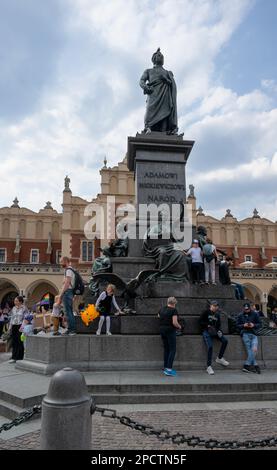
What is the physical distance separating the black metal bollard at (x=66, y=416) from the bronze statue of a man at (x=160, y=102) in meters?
Answer: 8.38

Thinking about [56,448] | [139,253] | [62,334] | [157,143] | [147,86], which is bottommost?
[56,448]

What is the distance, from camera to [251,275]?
116 feet

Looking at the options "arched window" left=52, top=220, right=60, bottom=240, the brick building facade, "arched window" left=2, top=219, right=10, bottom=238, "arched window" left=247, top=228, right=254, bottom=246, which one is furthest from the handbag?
"arched window" left=247, top=228, right=254, bottom=246

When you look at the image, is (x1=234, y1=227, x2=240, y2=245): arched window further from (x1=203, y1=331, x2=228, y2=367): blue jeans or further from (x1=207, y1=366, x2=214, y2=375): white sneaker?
(x1=207, y1=366, x2=214, y2=375): white sneaker

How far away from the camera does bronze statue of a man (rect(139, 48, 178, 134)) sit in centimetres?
1024

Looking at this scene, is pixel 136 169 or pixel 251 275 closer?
pixel 136 169

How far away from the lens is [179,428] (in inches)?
163

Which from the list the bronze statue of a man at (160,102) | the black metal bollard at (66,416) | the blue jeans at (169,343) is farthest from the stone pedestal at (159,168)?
the black metal bollard at (66,416)

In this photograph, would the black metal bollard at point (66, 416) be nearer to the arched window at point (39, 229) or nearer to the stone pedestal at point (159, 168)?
the stone pedestal at point (159, 168)

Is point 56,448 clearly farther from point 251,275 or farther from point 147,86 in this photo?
point 251,275
